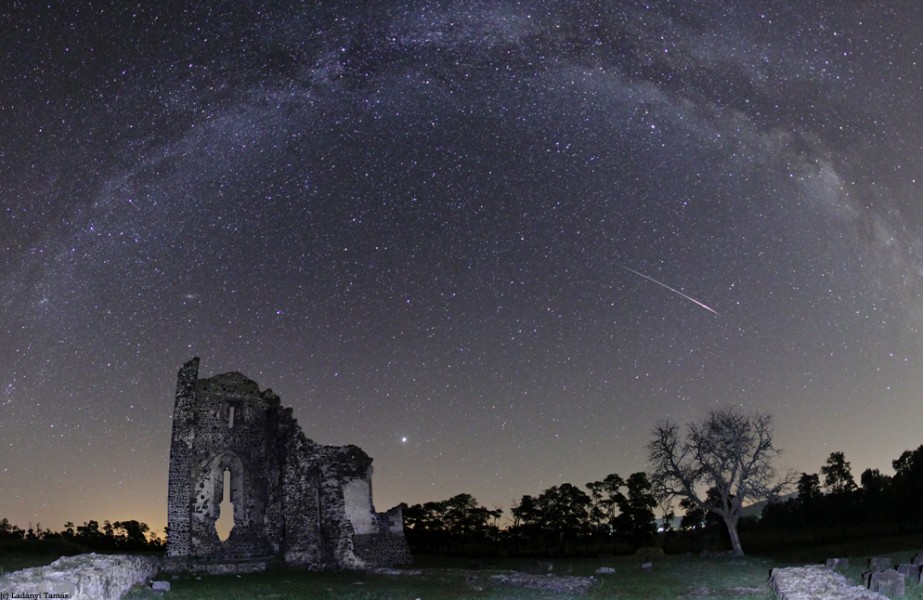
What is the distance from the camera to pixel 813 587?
1592 centimetres

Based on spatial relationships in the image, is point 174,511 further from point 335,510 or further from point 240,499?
point 335,510

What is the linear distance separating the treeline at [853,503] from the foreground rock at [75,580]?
179ft

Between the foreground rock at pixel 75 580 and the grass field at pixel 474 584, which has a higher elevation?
the foreground rock at pixel 75 580

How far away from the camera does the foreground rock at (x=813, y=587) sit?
566 inches

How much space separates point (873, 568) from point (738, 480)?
19480 mm

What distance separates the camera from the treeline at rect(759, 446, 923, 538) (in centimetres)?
6050

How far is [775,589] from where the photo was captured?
17.8m

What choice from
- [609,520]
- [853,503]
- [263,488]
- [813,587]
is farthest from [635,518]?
[813,587]

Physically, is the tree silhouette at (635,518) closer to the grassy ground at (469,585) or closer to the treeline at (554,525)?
the treeline at (554,525)

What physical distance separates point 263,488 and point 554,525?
122 feet

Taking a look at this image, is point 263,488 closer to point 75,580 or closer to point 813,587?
point 75,580

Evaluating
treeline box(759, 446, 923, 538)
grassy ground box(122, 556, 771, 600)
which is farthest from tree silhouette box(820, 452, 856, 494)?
grassy ground box(122, 556, 771, 600)

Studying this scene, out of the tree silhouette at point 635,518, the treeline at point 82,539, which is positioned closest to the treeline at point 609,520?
the tree silhouette at point 635,518

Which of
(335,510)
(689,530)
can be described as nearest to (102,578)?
(335,510)
